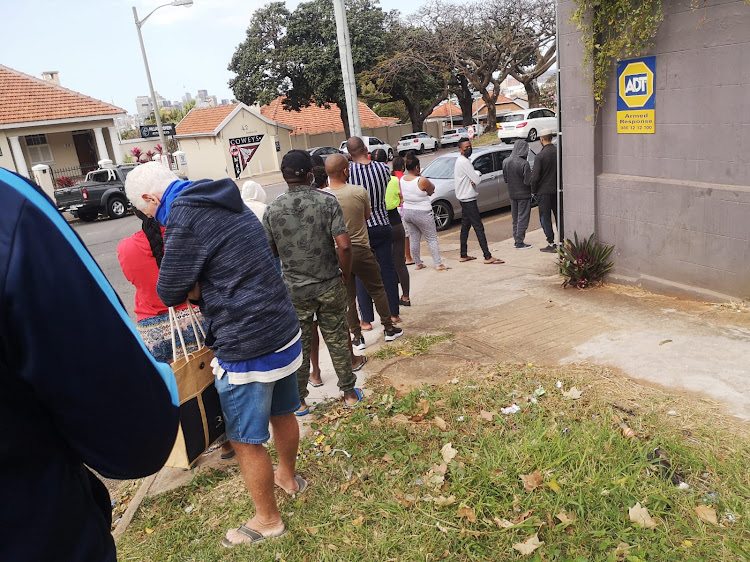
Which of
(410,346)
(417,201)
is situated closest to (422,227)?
(417,201)

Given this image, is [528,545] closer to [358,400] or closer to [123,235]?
[358,400]

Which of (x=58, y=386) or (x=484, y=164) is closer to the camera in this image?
(x=58, y=386)

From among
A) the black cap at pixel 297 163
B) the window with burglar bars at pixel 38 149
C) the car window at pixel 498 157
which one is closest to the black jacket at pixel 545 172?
the car window at pixel 498 157

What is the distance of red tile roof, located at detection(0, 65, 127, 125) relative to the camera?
2457 cm

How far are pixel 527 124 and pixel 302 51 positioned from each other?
14.3m

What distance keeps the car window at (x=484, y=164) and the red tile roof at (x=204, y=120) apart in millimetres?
29589

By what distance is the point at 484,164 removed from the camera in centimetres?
1267

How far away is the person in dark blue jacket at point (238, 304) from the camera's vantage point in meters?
2.80

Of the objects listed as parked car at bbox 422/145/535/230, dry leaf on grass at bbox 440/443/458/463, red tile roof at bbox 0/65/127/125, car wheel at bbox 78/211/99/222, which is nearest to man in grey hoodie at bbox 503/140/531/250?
parked car at bbox 422/145/535/230

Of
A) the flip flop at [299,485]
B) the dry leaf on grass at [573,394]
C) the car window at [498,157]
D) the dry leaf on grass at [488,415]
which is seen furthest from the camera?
the car window at [498,157]

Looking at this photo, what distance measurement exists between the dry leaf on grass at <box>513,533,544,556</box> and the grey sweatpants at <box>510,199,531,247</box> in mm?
7159

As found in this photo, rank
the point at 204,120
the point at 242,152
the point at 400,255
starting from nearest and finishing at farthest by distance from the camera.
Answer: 1. the point at 400,255
2. the point at 242,152
3. the point at 204,120

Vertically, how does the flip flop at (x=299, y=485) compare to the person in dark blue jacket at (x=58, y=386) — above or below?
below

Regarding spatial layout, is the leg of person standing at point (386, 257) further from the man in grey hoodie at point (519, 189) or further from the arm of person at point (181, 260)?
the man in grey hoodie at point (519, 189)
